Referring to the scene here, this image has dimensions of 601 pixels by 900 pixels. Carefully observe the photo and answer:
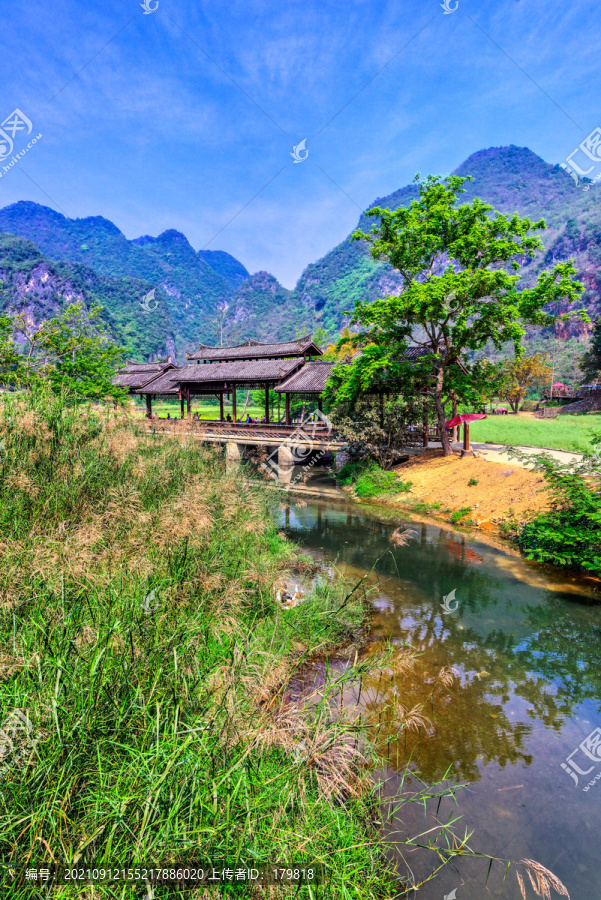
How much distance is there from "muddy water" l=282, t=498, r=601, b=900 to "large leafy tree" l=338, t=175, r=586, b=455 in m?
8.63

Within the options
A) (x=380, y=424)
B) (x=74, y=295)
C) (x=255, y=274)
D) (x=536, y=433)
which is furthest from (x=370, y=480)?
(x=255, y=274)

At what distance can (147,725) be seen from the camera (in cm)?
198

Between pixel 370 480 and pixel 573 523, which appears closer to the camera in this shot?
pixel 573 523

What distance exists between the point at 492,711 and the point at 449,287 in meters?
12.2

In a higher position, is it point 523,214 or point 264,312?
point 523,214

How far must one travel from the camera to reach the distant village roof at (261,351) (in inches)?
848

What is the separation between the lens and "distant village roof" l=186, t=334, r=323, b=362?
70.6 feet

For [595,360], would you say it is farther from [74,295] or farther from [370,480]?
[74,295]

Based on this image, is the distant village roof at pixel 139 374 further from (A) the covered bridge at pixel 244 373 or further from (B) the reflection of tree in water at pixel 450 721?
(B) the reflection of tree in water at pixel 450 721

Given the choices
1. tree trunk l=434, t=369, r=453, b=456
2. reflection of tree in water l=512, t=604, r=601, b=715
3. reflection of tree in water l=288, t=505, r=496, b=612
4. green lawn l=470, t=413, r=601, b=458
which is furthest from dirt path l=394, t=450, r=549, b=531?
reflection of tree in water l=512, t=604, r=601, b=715

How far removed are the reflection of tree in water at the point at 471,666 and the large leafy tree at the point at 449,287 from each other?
8.53 metres

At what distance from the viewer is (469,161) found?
542 feet

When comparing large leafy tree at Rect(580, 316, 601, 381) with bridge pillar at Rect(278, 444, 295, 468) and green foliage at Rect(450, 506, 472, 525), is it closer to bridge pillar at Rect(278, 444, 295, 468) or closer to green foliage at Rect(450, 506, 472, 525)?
bridge pillar at Rect(278, 444, 295, 468)

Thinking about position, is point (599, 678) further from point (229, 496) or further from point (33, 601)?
point (33, 601)
